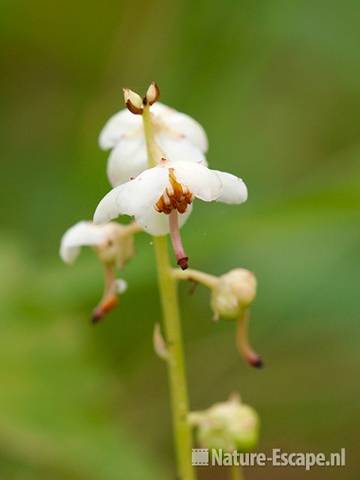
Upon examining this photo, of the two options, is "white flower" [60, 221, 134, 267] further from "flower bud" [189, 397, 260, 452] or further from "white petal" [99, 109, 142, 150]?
"flower bud" [189, 397, 260, 452]

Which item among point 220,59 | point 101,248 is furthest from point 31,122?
point 101,248

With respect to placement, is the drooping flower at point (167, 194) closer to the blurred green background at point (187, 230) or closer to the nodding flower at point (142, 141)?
the nodding flower at point (142, 141)

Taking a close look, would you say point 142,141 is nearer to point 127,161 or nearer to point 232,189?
point 127,161

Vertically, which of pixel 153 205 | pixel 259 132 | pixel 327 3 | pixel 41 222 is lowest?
pixel 153 205

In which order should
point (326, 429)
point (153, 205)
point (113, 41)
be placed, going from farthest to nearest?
point (113, 41)
point (326, 429)
point (153, 205)

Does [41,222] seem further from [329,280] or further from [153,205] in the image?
[153,205]

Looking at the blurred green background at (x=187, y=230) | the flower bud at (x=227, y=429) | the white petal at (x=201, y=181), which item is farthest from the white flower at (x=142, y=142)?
the blurred green background at (x=187, y=230)
